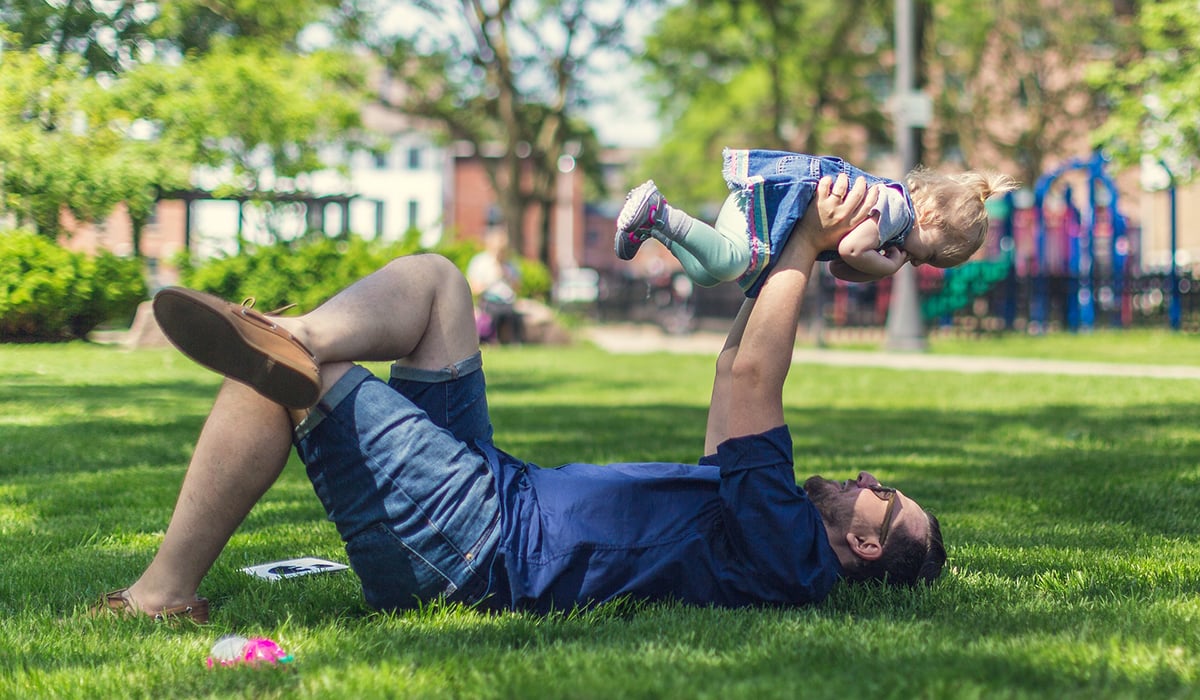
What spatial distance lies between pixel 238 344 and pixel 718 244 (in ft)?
4.17

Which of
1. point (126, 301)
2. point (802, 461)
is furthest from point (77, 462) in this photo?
point (802, 461)

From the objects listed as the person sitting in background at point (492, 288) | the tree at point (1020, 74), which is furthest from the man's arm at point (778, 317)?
the tree at point (1020, 74)

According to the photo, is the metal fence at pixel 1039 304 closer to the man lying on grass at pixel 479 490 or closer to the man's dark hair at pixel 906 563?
the man's dark hair at pixel 906 563

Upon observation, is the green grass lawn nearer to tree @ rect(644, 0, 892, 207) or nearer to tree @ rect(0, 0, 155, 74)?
tree @ rect(0, 0, 155, 74)

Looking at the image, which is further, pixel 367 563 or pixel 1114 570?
pixel 1114 570

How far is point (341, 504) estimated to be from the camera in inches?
119

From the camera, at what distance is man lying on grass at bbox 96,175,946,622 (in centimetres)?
293

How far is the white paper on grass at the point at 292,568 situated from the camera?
378 cm

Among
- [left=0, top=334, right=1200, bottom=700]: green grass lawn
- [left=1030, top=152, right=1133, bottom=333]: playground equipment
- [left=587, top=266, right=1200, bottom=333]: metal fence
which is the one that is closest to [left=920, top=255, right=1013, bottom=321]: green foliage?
[left=587, top=266, right=1200, bottom=333]: metal fence

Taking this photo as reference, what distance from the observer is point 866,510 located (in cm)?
328

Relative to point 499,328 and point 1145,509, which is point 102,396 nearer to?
point 1145,509

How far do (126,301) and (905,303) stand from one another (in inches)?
488

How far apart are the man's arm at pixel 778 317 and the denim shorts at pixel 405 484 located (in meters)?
0.67

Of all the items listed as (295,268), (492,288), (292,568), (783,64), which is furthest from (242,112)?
(783,64)
